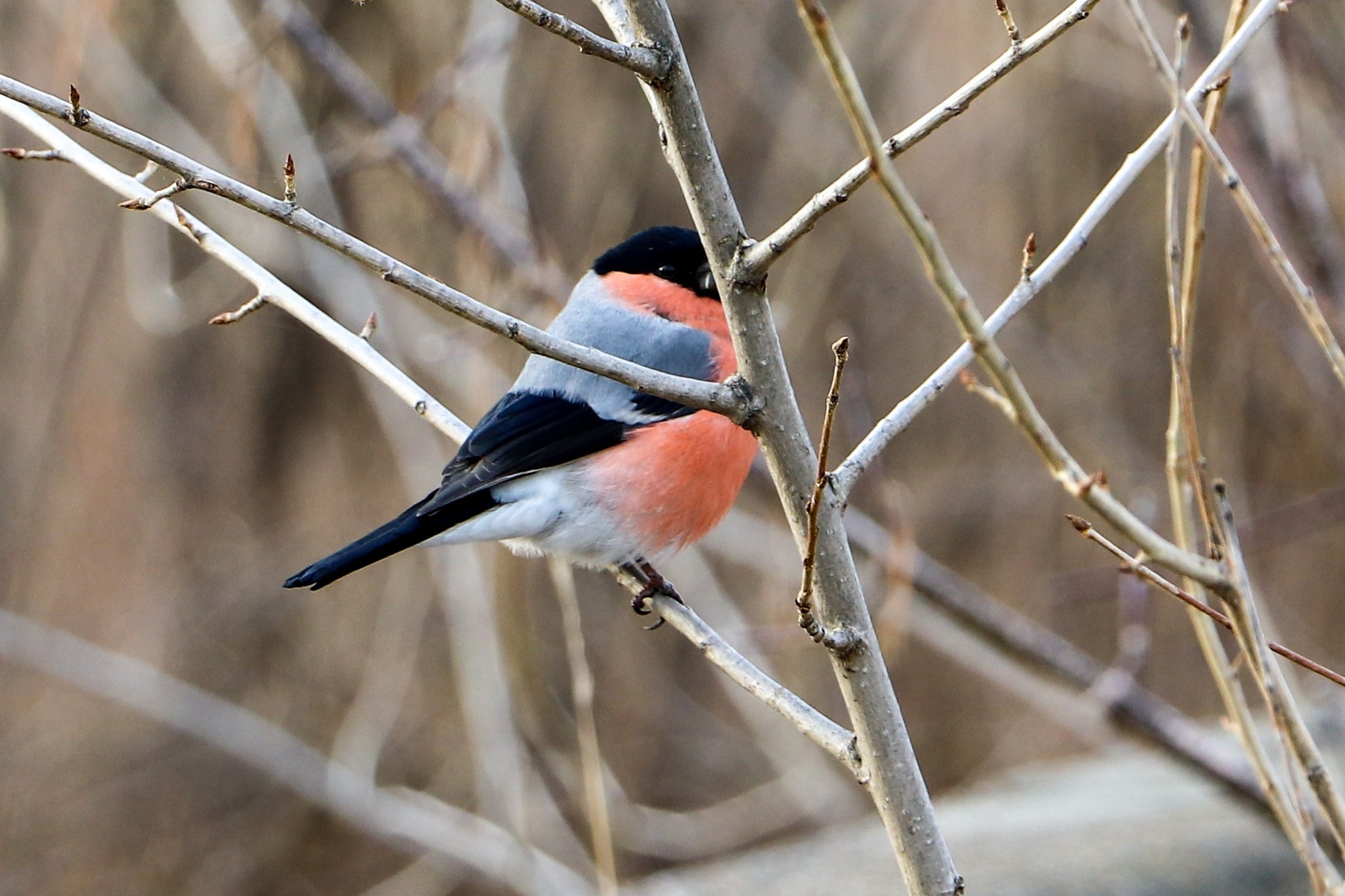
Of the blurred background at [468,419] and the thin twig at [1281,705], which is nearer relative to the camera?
the thin twig at [1281,705]

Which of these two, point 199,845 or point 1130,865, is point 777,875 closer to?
point 1130,865

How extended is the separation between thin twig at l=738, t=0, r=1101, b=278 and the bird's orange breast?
126 centimetres

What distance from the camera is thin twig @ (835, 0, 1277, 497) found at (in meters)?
1.23

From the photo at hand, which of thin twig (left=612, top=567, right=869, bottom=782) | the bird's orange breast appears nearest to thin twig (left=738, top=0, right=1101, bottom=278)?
thin twig (left=612, top=567, right=869, bottom=782)

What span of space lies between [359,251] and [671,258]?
70.0 inches

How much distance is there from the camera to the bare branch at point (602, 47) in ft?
3.65

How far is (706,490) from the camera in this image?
8.20 feet

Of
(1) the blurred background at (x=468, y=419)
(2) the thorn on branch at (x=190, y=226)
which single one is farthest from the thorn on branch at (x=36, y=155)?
(1) the blurred background at (x=468, y=419)

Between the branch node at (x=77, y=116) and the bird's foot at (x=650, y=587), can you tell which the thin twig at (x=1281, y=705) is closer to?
the branch node at (x=77, y=116)

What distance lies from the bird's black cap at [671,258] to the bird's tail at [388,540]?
0.77 metres

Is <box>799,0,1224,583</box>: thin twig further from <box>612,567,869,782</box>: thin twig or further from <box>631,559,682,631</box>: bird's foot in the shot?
<box>631,559,682,631</box>: bird's foot

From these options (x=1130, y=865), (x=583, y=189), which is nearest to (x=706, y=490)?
(x=1130, y=865)

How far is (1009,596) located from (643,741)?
5.61 ft

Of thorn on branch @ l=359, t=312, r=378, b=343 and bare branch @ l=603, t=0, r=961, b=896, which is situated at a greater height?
thorn on branch @ l=359, t=312, r=378, b=343
